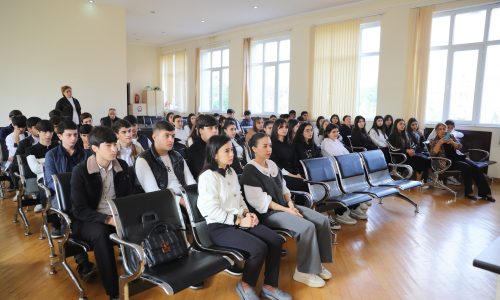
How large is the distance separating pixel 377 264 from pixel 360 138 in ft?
14.5

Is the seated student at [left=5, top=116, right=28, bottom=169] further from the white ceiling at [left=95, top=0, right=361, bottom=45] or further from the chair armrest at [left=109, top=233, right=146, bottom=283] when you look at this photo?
the white ceiling at [left=95, top=0, right=361, bottom=45]

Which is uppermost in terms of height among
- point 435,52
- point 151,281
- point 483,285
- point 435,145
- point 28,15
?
point 28,15

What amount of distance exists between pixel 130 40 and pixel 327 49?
8.96m

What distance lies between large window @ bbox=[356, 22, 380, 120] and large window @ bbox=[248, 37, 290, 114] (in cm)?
248

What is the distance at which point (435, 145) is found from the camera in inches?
249

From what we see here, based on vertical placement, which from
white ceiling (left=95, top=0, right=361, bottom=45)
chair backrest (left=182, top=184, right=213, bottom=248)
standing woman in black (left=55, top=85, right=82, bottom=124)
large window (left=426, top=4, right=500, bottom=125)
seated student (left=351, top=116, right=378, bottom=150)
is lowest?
chair backrest (left=182, top=184, right=213, bottom=248)

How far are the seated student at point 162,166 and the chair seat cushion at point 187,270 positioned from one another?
761 millimetres

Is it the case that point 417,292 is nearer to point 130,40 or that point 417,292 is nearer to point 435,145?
point 435,145

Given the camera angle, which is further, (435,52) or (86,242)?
(435,52)

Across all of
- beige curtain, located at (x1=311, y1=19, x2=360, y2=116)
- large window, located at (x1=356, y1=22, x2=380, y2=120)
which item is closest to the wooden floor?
large window, located at (x1=356, y1=22, x2=380, y2=120)

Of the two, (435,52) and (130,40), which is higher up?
(130,40)

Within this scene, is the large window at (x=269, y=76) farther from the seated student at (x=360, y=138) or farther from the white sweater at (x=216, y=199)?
the white sweater at (x=216, y=199)

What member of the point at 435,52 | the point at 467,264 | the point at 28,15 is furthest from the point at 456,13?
the point at 28,15

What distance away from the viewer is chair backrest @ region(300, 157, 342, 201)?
3.82 metres
